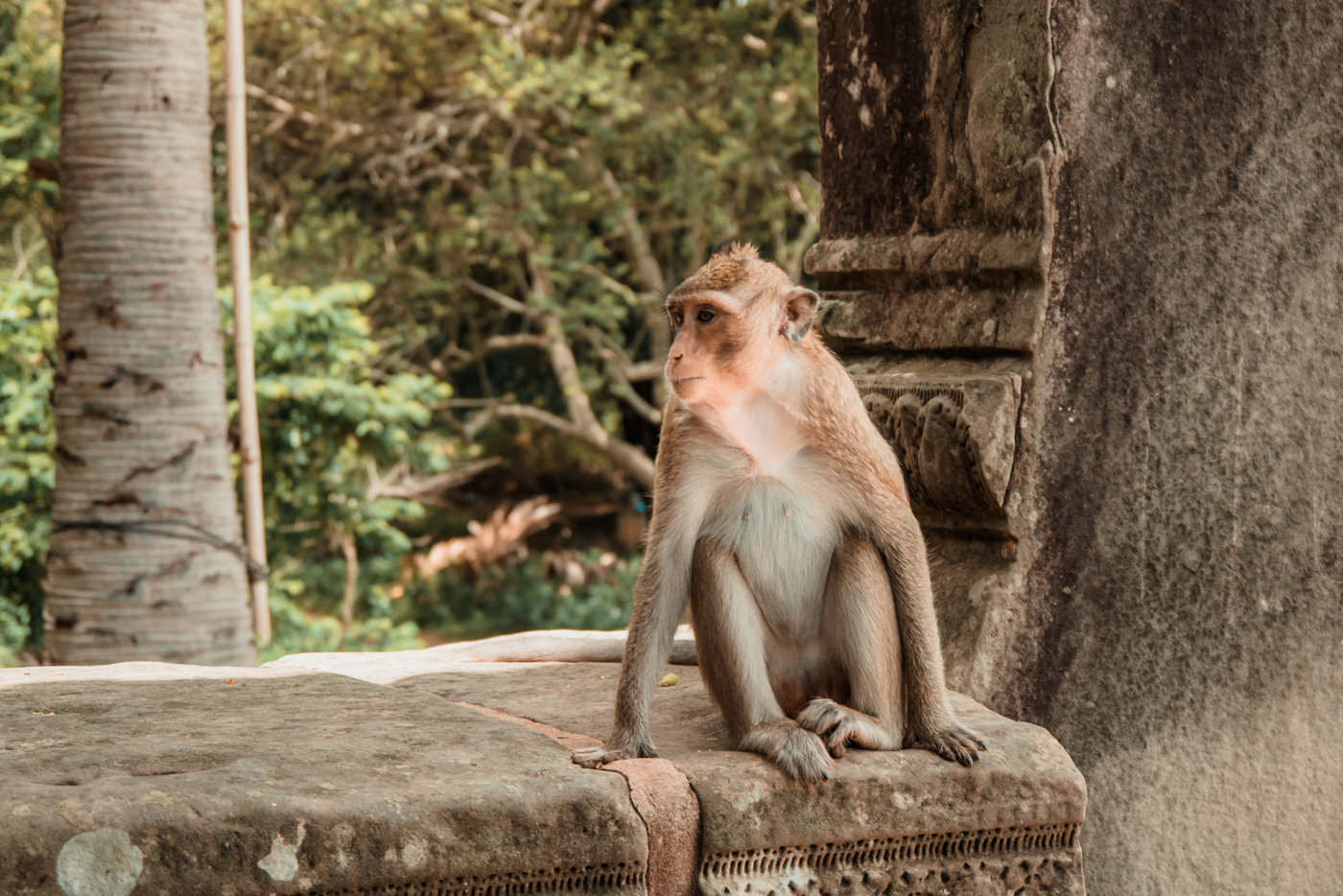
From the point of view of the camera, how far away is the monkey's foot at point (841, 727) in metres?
2.51

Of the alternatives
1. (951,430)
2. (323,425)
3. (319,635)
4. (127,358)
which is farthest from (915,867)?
(319,635)

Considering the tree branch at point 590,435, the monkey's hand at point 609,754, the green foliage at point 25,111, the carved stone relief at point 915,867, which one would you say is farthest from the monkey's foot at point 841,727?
the tree branch at point 590,435

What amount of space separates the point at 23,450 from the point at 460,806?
20.1 feet

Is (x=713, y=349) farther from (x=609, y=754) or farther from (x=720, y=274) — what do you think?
(x=609, y=754)

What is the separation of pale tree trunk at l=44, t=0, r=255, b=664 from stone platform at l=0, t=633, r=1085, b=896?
2011 mm

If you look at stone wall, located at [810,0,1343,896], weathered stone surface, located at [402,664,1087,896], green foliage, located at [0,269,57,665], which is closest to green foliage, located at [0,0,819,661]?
green foliage, located at [0,269,57,665]

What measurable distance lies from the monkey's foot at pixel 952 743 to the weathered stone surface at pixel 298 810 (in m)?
0.63

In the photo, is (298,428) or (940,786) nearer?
(940,786)

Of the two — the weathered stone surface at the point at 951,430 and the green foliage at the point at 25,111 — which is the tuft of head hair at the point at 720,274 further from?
the green foliage at the point at 25,111

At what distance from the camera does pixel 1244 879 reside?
3.11m

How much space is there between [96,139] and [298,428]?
3259 millimetres

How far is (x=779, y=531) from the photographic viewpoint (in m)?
2.71

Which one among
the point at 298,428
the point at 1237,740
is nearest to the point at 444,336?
the point at 298,428

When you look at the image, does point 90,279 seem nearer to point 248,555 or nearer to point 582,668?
point 248,555
